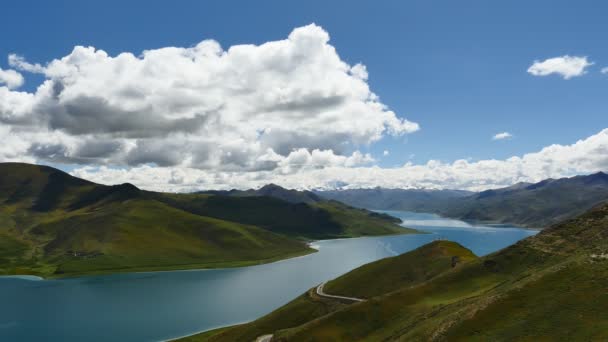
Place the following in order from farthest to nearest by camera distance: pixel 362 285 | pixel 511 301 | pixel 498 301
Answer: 1. pixel 362 285
2. pixel 498 301
3. pixel 511 301

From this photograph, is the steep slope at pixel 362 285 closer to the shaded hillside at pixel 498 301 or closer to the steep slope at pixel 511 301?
the shaded hillside at pixel 498 301

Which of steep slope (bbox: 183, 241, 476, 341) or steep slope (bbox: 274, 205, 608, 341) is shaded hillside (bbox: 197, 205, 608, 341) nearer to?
steep slope (bbox: 274, 205, 608, 341)

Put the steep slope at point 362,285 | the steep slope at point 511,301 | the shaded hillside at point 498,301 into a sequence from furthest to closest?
the steep slope at point 362,285
the shaded hillside at point 498,301
the steep slope at point 511,301

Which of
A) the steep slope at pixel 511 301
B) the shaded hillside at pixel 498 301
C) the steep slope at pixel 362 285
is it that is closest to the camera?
the steep slope at pixel 511 301

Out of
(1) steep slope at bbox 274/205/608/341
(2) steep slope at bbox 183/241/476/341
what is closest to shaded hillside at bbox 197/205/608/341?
(1) steep slope at bbox 274/205/608/341

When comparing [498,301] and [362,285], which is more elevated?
[498,301]

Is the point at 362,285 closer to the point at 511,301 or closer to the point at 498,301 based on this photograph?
the point at 498,301

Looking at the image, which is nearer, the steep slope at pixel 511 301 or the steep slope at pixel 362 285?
the steep slope at pixel 511 301

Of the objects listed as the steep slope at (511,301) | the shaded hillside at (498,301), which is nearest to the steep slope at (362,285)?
the shaded hillside at (498,301)

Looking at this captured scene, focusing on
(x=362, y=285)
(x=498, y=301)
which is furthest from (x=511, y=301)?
(x=362, y=285)
